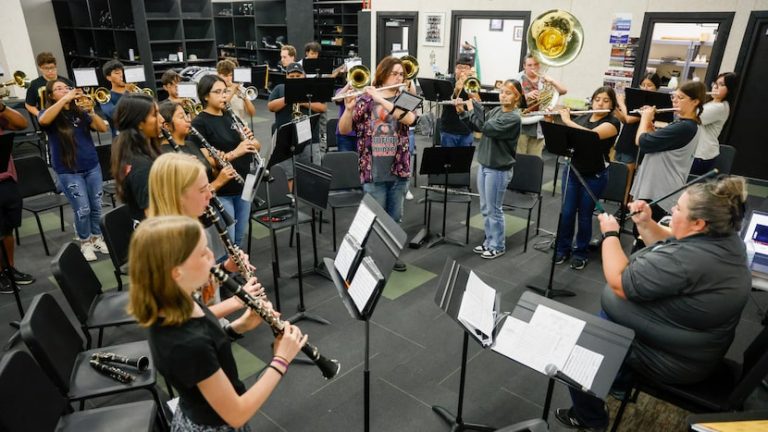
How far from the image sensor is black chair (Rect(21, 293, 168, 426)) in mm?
2312

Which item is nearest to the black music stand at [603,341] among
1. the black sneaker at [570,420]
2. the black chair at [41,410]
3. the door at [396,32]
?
the black sneaker at [570,420]

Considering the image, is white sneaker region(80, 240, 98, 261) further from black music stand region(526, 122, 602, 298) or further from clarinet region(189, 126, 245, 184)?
black music stand region(526, 122, 602, 298)

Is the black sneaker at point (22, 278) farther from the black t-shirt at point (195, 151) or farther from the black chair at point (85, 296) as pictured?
the black t-shirt at point (195, 151)

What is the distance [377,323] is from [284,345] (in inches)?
82.2

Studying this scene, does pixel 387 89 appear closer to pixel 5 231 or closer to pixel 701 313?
pixel 701 313

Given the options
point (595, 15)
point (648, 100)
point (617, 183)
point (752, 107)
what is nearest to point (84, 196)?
point (617, 183)

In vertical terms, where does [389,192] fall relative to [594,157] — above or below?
below

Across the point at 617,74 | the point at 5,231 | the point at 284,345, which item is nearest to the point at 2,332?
the point at 5,231

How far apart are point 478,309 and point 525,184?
120 inches

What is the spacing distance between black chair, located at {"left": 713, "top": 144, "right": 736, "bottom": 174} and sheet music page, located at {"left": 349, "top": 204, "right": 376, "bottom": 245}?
4.87 m

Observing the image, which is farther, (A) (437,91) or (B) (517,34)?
(B) (517,34)

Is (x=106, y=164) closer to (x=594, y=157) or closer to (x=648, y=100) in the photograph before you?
(x=594, y=157)

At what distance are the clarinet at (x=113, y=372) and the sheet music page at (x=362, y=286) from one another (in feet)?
4.29

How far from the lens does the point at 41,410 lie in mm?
2121
